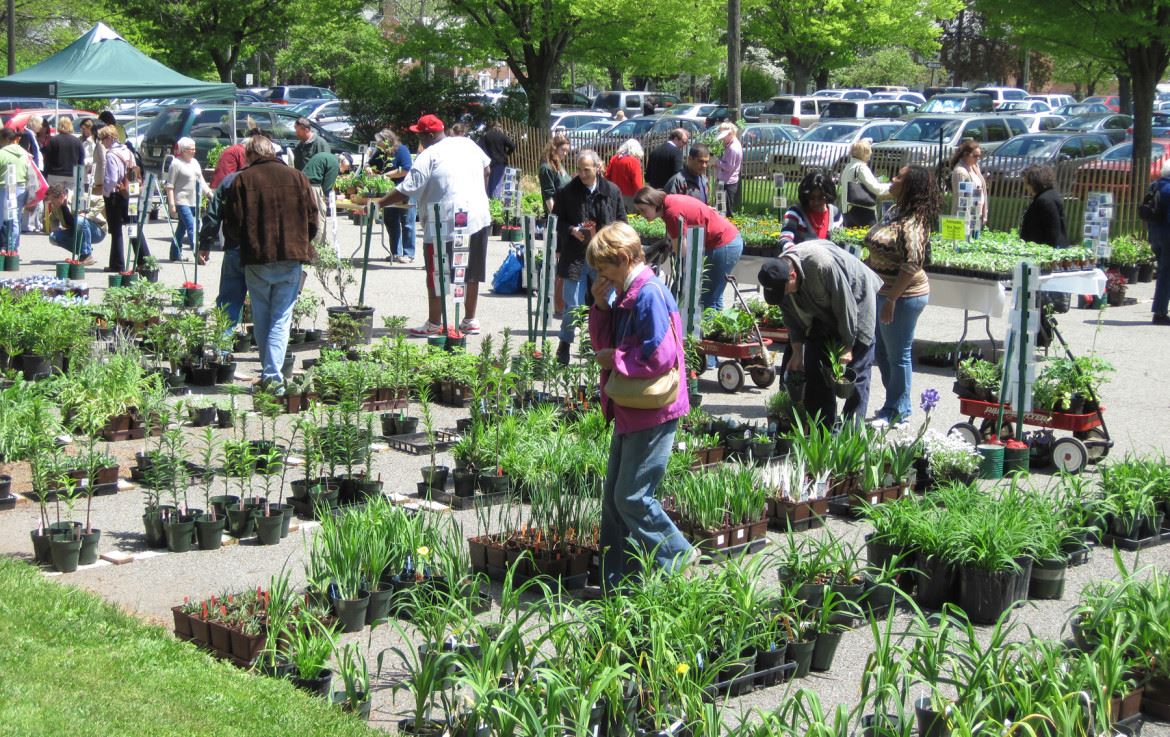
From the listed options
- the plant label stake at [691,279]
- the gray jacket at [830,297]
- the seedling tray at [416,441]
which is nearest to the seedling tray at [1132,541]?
the gray jacket at [830,297]

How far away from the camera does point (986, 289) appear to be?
1196 cm

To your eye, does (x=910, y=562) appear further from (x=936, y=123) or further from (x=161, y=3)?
(x=161, y=3)

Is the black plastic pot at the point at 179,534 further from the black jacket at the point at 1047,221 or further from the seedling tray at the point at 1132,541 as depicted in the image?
the black jacket at the point at 1047,221

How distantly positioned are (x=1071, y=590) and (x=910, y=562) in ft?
2.64

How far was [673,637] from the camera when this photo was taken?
5.08 m

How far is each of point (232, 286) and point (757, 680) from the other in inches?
292

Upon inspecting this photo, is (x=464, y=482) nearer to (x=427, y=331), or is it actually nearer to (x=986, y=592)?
(x=986, y=592)

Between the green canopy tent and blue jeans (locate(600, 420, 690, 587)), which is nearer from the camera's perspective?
blue jeans (locate(600, 420, 690, 587))

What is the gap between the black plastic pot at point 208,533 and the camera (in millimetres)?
7137

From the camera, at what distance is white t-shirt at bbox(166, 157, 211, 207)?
16.6 m

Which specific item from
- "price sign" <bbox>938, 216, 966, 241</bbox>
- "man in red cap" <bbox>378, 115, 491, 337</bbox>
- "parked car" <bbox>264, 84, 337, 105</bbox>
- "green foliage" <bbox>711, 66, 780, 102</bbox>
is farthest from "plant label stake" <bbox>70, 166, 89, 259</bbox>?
"green foliage" <bbox>711, 66, 780, 102</bbox>

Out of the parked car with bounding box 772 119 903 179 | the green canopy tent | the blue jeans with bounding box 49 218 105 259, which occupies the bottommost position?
the blue jeans with bounding box 49 218 105 259

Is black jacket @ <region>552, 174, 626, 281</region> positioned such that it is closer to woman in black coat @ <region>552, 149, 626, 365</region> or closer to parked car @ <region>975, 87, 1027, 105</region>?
woman in black coat @ <region>552, 149, 626, 365</region>

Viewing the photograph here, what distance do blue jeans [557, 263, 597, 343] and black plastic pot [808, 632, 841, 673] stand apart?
6094 millimetres
